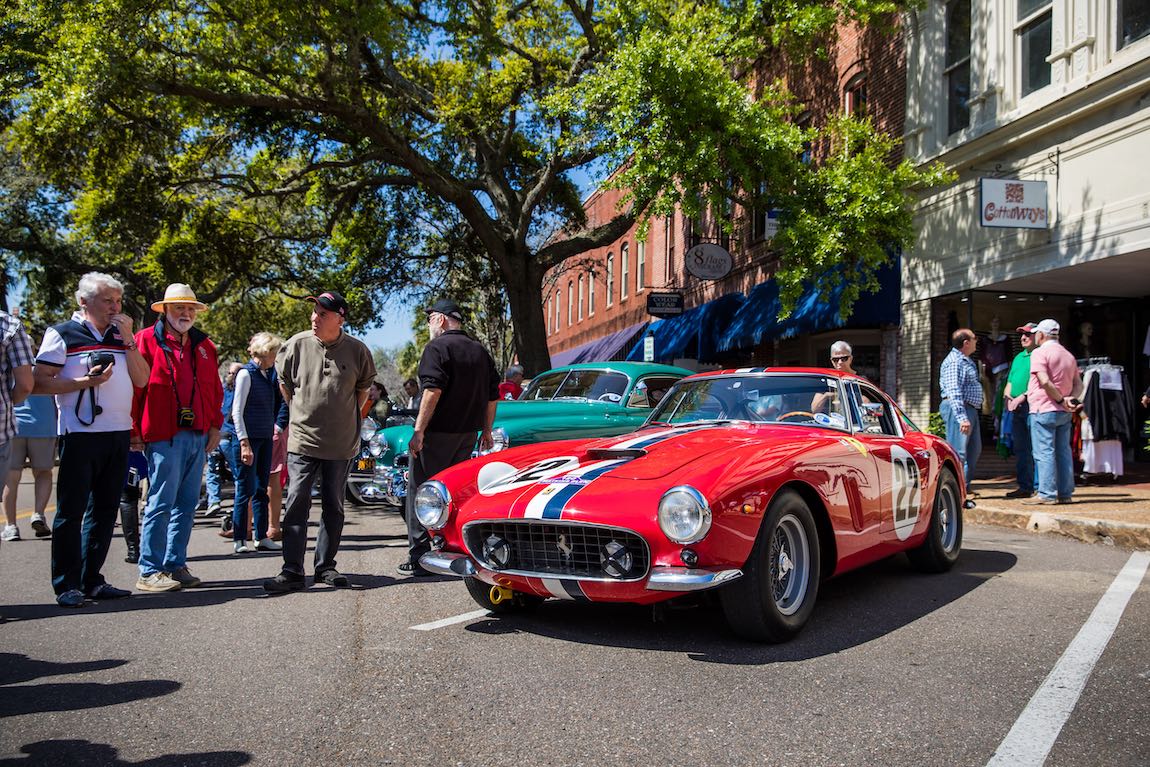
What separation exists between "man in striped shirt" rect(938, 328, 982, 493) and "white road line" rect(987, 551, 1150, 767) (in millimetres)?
4200

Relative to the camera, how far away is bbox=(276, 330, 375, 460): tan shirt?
223 inches

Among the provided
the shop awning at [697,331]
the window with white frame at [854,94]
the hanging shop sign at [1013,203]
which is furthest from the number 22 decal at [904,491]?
the shop awning at [697,331]

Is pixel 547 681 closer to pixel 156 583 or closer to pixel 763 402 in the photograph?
pixel 763 402

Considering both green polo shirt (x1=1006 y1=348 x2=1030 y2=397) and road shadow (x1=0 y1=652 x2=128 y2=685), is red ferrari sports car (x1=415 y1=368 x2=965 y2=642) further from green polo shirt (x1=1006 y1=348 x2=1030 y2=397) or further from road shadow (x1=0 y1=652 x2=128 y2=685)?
green polo shirt (x1=1006 y1=348 x2=1030 y2=397)

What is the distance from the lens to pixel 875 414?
573 centimetres

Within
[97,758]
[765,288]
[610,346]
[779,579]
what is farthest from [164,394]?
[610,346]

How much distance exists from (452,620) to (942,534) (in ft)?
11.1

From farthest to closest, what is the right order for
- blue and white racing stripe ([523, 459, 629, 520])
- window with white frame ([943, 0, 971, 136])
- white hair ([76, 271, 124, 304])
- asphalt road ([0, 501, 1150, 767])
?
window with white frame ([943, 0, 971, 136]), white hair ([76, 271, 124, 304]), blue and white racing stripe ([523, 459, 629, 520]), asphalt road ([0, 501, 1150, 767])

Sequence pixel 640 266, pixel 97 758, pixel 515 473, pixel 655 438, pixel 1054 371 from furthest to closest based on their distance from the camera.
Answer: pixel 640 266 < pixel 1054 371 < pixel 655 438 < pixel 515 473 < pixel 97 758

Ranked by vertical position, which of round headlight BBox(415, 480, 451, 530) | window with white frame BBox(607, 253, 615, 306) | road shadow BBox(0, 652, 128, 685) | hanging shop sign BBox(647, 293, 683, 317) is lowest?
road shadow BBox(0, 652, 128, 685)

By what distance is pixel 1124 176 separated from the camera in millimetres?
10789

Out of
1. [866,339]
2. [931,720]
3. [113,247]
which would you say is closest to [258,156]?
[113,247]

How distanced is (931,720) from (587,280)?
33.0 meters

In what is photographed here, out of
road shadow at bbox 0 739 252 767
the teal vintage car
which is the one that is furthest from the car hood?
the teal vintage car
